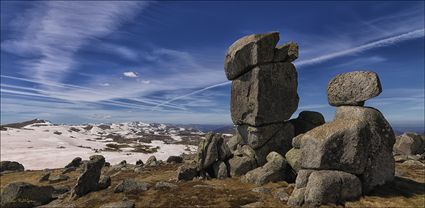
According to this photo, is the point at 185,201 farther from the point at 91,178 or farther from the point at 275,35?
the point at 275,35

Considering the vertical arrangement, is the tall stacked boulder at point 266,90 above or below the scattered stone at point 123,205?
above

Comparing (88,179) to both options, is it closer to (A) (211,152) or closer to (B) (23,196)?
(B) (23,196)

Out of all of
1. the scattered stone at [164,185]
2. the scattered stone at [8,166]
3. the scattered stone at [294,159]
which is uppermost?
the scattered stone at [294,159]

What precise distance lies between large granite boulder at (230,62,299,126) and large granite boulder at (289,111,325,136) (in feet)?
9.21

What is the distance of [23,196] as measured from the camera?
134 ft

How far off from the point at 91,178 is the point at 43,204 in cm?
671

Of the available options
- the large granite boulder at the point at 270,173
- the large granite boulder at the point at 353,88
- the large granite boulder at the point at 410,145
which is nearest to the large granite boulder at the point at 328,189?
the large granite boulder at the point at 270,173

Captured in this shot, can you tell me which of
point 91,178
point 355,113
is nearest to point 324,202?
point 355,113

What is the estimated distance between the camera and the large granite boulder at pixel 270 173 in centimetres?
3966

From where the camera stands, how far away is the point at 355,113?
34.2 metres

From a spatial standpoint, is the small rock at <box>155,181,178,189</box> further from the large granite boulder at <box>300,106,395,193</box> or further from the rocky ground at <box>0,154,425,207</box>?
the large granite boulder at <box>300,106,395,193</box>

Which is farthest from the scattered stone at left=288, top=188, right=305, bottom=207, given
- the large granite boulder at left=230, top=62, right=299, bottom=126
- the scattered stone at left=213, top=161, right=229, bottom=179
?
the large granite boulder at left=230, top=62, right=299, bottom=126

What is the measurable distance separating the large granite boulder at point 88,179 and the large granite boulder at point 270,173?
1991 centimetres

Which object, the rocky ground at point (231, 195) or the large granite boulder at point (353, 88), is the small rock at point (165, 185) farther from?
the large granite boulder at point (353, 88)
